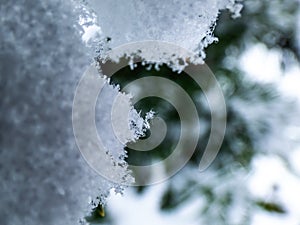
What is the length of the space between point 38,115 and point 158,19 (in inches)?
3.6

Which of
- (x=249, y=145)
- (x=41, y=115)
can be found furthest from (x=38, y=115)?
(x=249, y=145)

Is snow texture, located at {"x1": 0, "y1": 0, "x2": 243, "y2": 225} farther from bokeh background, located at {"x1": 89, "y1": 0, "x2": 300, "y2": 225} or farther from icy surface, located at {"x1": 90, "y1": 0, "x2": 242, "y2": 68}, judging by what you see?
bokeh background, located at {"x1": 89, "y1": 0, "x2": 300, "y2": 225}

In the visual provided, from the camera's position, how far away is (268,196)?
1.31 meters

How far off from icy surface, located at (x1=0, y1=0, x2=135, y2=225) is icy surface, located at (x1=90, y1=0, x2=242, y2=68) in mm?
44

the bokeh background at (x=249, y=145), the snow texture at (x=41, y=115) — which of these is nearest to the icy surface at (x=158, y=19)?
the snow texture at (x=41, y=115)

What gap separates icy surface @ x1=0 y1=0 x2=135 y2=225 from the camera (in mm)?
239

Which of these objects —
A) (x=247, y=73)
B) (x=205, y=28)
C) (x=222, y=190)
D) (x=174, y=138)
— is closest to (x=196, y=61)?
(x=205, y=28)

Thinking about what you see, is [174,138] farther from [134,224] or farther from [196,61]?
[196,61]

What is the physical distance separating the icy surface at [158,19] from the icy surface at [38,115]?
44 mm

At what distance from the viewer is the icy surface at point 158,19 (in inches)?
11.2

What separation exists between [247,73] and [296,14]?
19cm

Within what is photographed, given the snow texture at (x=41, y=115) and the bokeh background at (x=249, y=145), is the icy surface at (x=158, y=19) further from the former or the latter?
the bokeh background at (x=249, y=145)

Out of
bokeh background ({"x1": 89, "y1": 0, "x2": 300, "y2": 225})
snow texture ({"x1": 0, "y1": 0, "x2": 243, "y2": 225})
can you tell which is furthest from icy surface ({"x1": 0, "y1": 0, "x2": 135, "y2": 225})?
bokeh background ({"x1": 89, "y1": 0, "x2": 300, "y2": 225})

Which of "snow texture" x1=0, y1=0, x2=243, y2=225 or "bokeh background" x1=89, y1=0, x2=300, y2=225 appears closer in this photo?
"snow texture" x1=0, y1=0, x2=243, y2=225
